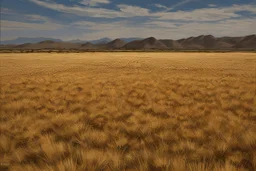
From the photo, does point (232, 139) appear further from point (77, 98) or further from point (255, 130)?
point (77, 98)

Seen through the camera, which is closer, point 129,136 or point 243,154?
point 243,154

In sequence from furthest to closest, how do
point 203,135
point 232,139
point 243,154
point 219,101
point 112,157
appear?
point 219,101 < point 203,135 < point 232,139 < point 243,154 < point 112,157

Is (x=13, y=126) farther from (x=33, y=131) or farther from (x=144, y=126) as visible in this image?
(x=144, y=126)

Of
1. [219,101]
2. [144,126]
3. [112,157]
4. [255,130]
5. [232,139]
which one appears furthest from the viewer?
[219,101]

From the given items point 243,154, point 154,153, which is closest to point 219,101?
point 243,154

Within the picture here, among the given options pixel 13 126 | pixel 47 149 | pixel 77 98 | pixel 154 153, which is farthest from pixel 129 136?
pixel 77 98

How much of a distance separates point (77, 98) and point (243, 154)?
6.08 meters

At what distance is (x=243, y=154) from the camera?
11.2ft

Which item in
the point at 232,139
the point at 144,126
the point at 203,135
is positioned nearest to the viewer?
the point at 232,139

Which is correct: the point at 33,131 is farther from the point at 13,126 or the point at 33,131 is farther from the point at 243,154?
the point at 243,154

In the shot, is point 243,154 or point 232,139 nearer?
point 243,154

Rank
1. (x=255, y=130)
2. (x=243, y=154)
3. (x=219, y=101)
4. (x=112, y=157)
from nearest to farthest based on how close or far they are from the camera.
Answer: (x=112, y=157) → (x=243, y=154) → (x=255, y=130) → (x=219, y=101)

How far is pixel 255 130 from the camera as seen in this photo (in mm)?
4527

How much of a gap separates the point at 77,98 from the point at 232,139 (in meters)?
5.73
